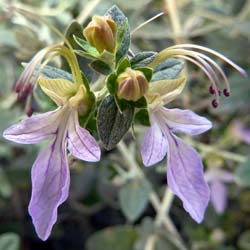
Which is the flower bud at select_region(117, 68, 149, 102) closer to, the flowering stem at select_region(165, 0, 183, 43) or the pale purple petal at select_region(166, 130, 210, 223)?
the pale purple petal at select_region(166, 130, 210, 223)

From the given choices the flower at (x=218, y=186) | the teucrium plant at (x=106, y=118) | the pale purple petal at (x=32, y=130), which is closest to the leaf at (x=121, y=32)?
the teucrium plant at (x=106, y=118)

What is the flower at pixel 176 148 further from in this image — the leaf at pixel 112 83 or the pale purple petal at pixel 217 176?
the pale purple petal at pixel 217 176

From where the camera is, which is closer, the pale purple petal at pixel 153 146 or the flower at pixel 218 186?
the pale purple petal at pixel 153 146

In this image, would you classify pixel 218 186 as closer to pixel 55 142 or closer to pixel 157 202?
pixel 157 202

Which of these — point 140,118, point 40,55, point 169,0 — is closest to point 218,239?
point 169,0

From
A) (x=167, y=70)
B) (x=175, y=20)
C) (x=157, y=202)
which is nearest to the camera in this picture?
(x=167, y=70)

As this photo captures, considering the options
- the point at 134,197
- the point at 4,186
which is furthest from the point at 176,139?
the point at 4,186
